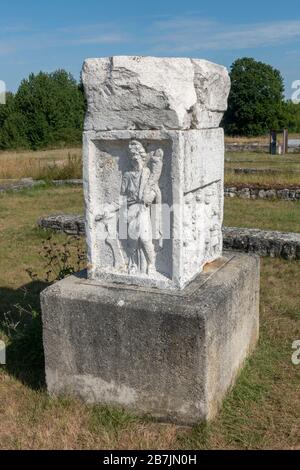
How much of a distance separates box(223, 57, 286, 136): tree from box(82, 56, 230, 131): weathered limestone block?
125ft

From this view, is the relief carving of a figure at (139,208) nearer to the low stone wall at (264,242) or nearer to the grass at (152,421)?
the grass at (152,421)

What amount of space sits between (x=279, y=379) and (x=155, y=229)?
139 centimetres

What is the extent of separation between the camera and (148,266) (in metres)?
3.14

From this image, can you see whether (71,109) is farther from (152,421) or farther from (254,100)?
(152,421)

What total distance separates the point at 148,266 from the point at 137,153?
0.72 m

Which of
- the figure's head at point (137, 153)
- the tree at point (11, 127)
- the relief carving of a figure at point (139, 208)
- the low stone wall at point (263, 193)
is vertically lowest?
the low stone wall at point (263, 193)

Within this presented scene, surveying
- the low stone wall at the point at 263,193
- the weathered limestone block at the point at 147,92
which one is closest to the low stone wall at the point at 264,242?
the weathered limestone block at the point at 147,92

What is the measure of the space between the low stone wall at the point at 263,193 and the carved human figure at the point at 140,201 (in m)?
8.42

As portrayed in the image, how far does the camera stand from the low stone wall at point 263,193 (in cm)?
1090

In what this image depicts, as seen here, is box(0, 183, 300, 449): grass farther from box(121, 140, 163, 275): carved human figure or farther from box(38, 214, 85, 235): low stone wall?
box(38, 214, 85, 235): low stone wall

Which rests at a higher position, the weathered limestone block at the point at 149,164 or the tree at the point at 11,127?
the tree at the point at 11,127

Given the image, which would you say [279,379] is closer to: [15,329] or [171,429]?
[171,429]
